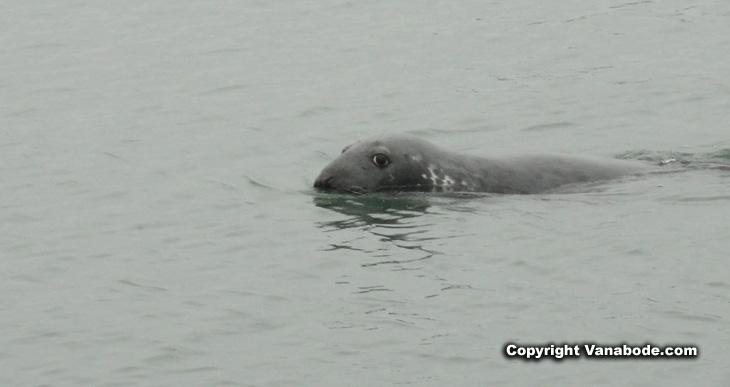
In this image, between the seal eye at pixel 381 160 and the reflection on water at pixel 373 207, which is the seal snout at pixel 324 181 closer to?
the reflection on water at pixel 373 207

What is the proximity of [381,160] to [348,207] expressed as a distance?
0.61m

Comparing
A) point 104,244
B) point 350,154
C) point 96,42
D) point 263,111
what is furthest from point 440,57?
point 104,244

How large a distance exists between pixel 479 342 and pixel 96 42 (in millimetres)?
15006

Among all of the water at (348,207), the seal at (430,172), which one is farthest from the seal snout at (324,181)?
the water at (348,207)

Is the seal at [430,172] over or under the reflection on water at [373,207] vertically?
over

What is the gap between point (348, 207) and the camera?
1375 centimetres

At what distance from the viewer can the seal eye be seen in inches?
551

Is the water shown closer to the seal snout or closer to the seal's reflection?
the seal's reflection

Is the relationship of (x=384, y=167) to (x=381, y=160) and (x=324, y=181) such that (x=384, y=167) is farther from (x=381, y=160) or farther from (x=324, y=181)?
(x=324, y=181)

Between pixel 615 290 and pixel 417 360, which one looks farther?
pixel 615 290

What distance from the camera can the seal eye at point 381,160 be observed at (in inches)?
551

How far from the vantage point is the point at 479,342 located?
10055 millimetres

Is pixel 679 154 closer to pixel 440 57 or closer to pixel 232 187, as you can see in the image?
pixel 232 187

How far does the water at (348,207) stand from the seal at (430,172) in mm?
226
